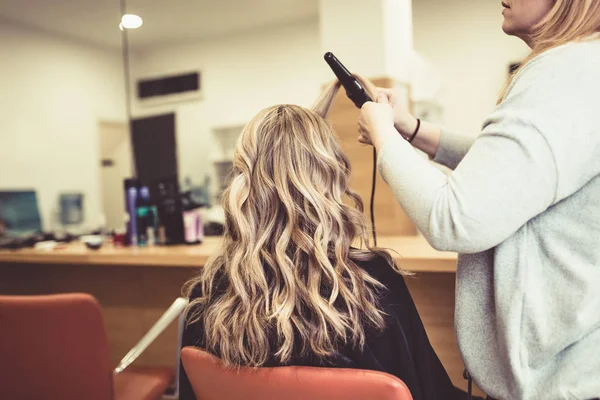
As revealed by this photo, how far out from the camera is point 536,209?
2.17 feet

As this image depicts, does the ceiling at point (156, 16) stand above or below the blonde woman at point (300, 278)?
above

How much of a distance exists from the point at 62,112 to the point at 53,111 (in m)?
0.11

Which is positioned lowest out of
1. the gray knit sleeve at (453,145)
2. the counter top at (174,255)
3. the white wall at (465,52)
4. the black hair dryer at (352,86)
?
the counter top at (174,255)

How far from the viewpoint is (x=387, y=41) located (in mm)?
2070

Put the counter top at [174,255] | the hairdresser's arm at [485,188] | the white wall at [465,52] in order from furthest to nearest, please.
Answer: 1. the white wall at [465,52]
2. the counter top at [174,255]
3. the hairdresser's arm at [485,188]

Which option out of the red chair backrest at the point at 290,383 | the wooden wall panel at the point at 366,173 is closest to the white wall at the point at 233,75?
the wooden wall panel at the point at 366,173

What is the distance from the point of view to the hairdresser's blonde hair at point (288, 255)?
87 cm

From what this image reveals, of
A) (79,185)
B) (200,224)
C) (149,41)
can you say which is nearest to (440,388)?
(200,224)

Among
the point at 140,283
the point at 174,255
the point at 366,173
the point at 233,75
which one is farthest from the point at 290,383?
the point at 233,75

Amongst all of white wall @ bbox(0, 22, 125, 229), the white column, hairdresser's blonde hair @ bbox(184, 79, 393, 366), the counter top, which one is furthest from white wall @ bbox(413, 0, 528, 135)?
hairdresser's blonde hair @ bbox(184, 79, 393, 366)

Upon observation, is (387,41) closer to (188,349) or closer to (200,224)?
(200,224)

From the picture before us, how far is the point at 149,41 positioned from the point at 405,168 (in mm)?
4899

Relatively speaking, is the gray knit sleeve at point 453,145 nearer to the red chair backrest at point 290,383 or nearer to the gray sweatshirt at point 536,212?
the gray sweatshirt at point 536,212

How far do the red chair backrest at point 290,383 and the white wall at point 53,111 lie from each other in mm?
3431
